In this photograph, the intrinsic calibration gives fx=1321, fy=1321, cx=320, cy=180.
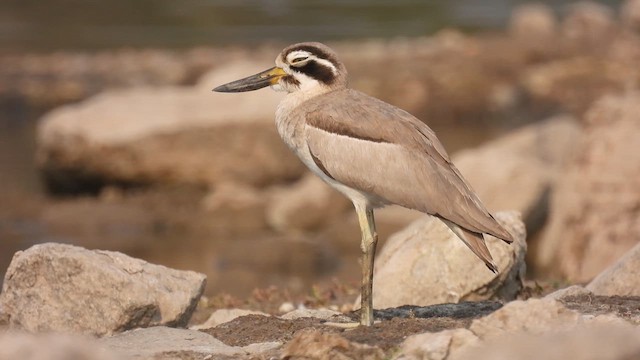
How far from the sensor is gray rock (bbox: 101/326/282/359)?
23.6 feet

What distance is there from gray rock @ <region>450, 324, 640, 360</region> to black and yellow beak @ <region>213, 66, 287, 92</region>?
392 cm

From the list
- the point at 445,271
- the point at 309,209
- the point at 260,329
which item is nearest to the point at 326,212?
the point at 309,209

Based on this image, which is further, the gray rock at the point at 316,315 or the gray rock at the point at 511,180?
the gray rock at the point at 511,180

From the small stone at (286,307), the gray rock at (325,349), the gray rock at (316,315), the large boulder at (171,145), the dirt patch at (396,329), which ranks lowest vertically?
the gray rock at (325,349)

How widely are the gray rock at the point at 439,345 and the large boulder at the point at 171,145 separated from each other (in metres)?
12.8

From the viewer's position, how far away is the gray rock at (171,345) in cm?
718

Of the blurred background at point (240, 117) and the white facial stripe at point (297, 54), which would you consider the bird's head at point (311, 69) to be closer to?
the white facial stripe at point (297, 54)

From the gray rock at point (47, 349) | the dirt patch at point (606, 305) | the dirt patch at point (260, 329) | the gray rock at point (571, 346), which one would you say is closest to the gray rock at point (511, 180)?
the dirt patch at point (606, 305)

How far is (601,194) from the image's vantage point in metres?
14.3

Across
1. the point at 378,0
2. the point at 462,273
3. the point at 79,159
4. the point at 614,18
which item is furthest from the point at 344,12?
the point at 462,273

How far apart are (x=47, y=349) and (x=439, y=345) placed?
2.32m

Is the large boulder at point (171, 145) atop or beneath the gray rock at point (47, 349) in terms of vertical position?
atop

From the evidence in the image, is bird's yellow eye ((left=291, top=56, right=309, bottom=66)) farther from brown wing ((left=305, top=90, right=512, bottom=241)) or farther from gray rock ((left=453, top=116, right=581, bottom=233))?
gray rock ((left=453, top=116, right=581, bottom=233))

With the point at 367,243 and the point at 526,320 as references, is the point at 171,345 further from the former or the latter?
the point at 526,320
